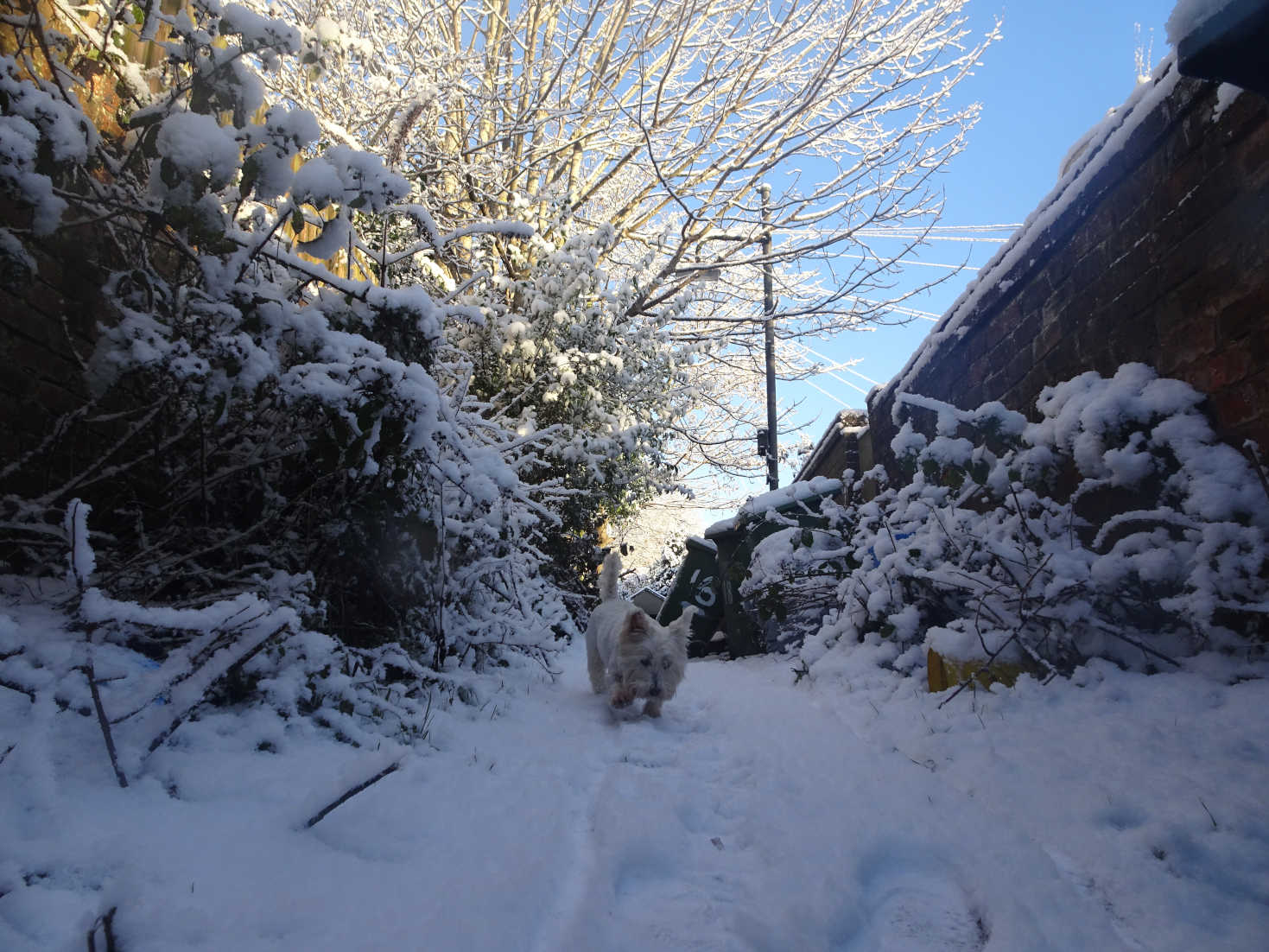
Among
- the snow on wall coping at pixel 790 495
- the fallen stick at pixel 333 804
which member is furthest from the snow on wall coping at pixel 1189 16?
the snow on wall coping at pixel 790 495

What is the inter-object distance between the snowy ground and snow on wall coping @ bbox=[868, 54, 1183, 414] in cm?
220

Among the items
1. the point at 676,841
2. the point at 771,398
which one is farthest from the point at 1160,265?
the point at 771,398

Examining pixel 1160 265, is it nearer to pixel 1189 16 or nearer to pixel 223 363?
pixel 1189 16

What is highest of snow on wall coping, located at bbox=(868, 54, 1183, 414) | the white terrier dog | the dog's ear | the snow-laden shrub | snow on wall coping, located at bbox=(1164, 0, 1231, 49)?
snow on wall coping, located at bbox=(868, 54, 1183, 414)

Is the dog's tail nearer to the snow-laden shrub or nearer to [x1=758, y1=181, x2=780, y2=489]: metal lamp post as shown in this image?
the snow-laden shrub

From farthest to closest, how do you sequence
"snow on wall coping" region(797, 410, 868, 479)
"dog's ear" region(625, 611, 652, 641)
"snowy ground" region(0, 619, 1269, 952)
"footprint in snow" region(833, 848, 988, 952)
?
"snow on wall coping" region(797, 410, 868, 479) < "dog's ear" region(625, 611, 652, 641) < "footprint in snow" region(833, 848, 988, 952) < "snowy ground" region(0, 619, 1269, 952)

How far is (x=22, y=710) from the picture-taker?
1598mm

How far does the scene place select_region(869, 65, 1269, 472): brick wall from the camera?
221 centimetres

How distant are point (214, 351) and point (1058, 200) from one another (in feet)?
12.5

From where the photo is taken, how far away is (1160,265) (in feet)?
8.70

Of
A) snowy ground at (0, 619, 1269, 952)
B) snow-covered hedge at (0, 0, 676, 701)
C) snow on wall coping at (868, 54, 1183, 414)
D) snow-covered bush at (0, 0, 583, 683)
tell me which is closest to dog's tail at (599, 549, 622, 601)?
snow-covered hedge at (0, 0, 676, 701)

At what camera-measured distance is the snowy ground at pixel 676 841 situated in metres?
1.29

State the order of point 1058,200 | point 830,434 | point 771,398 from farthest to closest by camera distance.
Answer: point 771,398
point 830,434
point 1058,200

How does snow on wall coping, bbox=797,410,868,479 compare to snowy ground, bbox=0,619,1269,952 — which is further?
snow on wall coping, bbox=797,410,868,479
